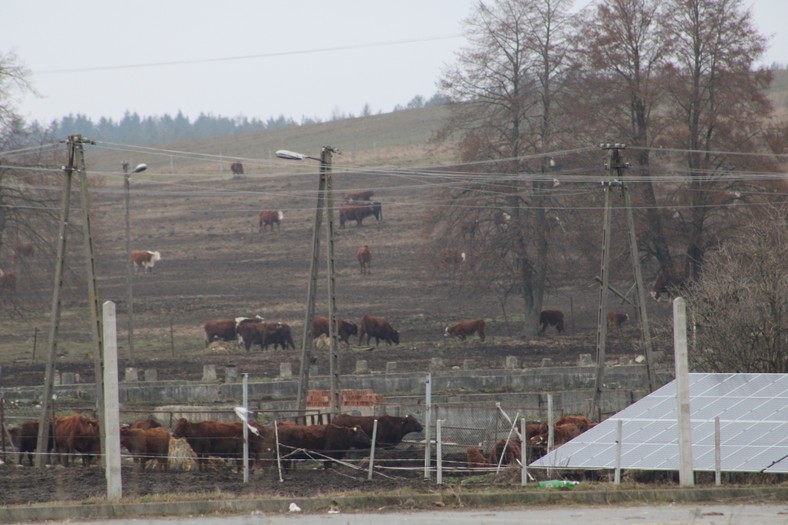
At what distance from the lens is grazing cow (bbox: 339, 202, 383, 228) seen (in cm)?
7500

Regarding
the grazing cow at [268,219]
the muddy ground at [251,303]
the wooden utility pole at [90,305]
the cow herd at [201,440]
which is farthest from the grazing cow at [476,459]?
the grazing cow at [268,219]

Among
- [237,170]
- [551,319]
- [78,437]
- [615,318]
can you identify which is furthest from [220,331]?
[237,170]

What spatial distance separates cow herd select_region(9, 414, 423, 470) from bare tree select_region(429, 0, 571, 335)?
2344cm

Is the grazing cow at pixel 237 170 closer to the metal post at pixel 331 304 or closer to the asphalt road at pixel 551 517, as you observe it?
the metal post at pixel 331 304

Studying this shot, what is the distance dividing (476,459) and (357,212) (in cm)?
4917

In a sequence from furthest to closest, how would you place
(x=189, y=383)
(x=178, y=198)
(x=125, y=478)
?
(x=178, y=198) → (x=189, y=383) → (x=125, y=478)

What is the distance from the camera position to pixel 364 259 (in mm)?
63562

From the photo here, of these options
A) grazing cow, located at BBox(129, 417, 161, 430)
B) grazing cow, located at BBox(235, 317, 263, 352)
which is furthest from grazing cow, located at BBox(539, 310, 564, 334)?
grazing cow, located at BBox(129, 417, 161, 430)

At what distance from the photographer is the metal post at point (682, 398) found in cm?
1938

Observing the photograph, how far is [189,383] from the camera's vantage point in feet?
121

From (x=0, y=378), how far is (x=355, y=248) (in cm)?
3253

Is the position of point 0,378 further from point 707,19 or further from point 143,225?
point 143,225

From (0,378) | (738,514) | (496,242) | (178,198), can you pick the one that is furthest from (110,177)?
(738,514)

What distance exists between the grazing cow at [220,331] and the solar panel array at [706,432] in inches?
1060
